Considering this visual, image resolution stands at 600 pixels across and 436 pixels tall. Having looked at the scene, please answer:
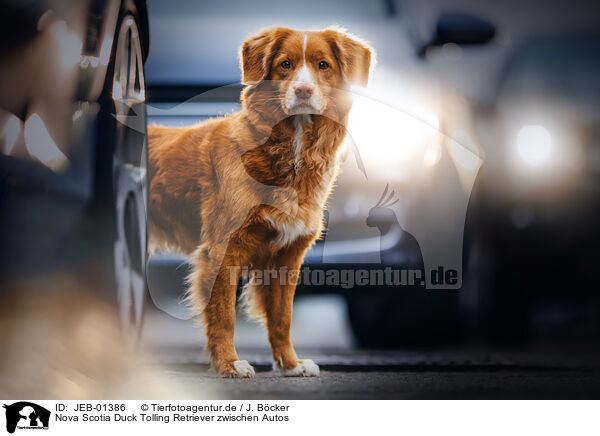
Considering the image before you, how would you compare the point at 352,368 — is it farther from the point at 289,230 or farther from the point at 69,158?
the point at 69,158

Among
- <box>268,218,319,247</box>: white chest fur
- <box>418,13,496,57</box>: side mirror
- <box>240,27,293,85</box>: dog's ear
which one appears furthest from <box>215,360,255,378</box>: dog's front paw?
<box>418,13,496,57</box>: side mirror

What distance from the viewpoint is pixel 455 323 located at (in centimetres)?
249

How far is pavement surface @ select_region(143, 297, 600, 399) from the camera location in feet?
7.63

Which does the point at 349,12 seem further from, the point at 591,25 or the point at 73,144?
the point at 73,144

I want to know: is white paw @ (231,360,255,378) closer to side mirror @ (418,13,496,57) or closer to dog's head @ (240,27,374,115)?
dog's head @ (240,27,374,115)

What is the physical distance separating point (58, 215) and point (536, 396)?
2.30 meters

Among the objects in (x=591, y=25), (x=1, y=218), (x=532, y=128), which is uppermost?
(x=591, y=25)

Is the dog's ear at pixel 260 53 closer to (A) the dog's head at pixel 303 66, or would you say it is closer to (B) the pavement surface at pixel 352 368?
(A) the dog's head at pixel 303 66

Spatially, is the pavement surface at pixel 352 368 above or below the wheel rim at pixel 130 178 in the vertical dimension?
below

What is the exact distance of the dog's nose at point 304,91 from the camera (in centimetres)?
226
